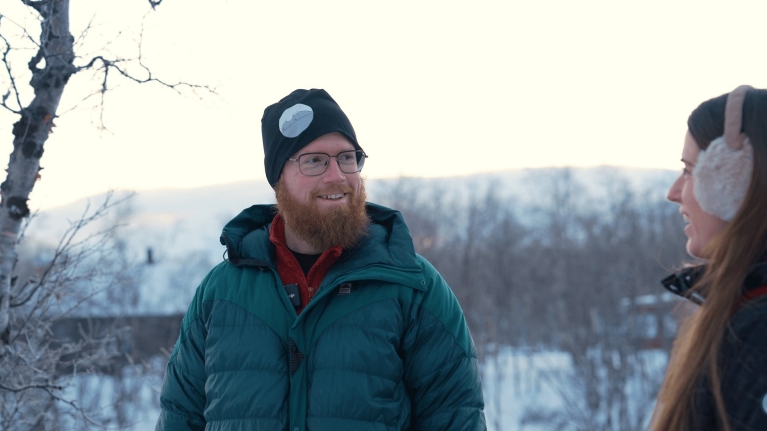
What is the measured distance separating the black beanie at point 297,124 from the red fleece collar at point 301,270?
284 mm

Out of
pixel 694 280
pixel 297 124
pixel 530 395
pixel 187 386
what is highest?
pixel 297 124

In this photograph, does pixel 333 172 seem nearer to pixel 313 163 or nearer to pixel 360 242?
pixel 313 163

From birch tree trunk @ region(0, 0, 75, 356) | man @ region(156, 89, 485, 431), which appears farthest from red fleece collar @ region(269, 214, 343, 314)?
birch tree trunk @ region(0, 0, 75, 356)

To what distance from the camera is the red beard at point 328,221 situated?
2.50 m

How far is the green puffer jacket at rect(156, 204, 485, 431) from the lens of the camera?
7.36 ft

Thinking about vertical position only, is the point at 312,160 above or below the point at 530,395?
above

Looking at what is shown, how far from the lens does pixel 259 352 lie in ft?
7.62

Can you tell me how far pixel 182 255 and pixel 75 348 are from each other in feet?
106

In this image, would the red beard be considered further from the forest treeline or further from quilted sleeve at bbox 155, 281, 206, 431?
the forest treeline

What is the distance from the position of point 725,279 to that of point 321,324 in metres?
1.22

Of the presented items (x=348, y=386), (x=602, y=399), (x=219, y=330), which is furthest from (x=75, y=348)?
(x=602, y=399)

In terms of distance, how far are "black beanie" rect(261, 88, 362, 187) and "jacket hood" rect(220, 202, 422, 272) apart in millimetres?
199

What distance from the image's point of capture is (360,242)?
2.53 m

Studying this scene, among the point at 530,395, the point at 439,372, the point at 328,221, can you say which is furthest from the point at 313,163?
the point at 530,395
